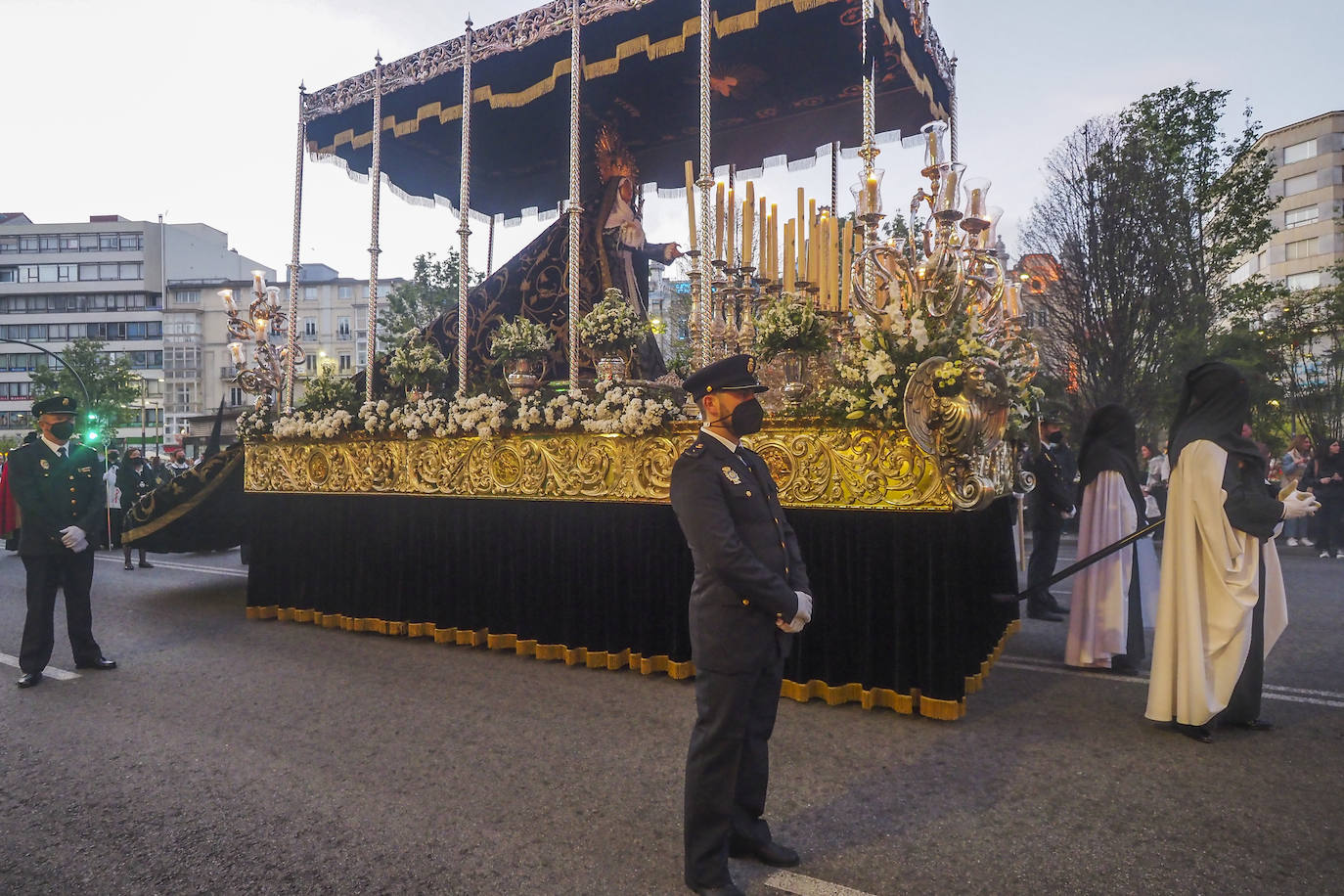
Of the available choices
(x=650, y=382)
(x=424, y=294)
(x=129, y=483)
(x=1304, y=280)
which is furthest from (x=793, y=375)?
(x=1304, y=280)

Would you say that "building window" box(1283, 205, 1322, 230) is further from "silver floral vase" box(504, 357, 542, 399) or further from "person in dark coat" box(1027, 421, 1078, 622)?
"silver floral vase" box(504, 357, 542, 399)

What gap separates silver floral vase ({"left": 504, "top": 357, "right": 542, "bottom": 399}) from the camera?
6914 mm

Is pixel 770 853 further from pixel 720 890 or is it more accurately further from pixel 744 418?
pixel 744 418

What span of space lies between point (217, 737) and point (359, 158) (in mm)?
8180

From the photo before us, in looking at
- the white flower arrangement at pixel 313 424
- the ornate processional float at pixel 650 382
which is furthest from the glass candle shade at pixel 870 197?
the white flower arrangement at pixel 313 424

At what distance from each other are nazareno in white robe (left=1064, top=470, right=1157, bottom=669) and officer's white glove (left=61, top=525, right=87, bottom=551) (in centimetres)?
772

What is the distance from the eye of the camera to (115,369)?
153 ft

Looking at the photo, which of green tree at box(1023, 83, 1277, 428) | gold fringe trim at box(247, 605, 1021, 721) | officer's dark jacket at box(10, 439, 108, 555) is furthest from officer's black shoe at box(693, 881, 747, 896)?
green tree at box(1023, 83, 1277, 428)

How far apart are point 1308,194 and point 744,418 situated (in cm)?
7142

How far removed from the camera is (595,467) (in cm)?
613

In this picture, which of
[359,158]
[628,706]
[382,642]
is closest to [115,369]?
[359,158]

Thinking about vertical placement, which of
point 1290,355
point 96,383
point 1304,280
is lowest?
point 1290,355

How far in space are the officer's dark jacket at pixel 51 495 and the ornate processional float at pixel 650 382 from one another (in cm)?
198

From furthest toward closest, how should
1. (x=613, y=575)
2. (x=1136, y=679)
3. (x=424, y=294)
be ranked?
(x=424, y=294) → (x=613, y=575) → (x=1136, y=679)
